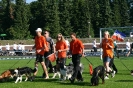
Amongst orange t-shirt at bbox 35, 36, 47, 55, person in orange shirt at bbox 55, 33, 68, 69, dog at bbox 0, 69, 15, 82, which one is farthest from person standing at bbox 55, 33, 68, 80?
dog at bbox 0, 69, 15, 82

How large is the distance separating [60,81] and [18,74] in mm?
1728

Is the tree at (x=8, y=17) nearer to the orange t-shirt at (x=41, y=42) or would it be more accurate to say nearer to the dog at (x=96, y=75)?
the orange t-shirt at (x=41, y=42)

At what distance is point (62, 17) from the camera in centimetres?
7750

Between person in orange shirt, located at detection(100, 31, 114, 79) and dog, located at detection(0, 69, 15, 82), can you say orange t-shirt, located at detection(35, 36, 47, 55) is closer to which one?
dog, located at detection(0, 69, 15, 82)

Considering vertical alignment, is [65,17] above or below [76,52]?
above

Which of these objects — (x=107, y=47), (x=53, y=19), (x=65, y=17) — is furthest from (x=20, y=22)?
(x=107, y=47)

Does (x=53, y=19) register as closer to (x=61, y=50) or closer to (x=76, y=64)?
(x=61, y=50)

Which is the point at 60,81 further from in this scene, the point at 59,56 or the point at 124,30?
the point at 124,30

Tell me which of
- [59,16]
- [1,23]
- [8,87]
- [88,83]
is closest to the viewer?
[8,87]

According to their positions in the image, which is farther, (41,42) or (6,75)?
(41,42)

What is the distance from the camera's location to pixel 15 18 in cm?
7450

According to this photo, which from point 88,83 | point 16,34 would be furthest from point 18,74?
point 16,34

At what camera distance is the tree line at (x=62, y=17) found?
73.7m

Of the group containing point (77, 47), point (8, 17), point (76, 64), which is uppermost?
point (8, 17)
